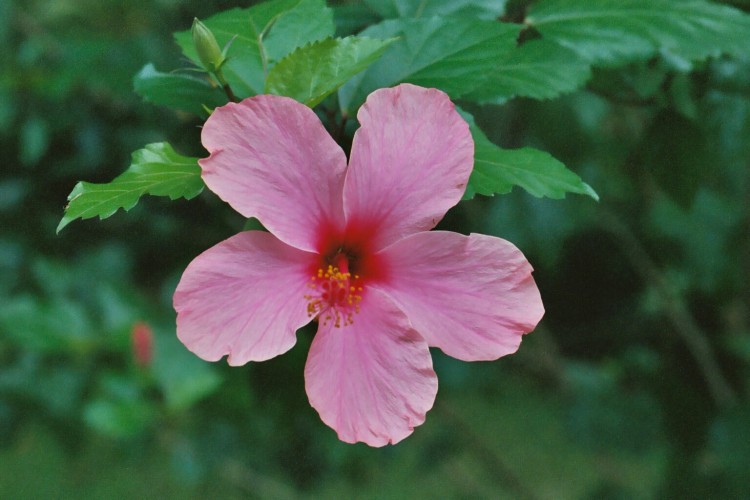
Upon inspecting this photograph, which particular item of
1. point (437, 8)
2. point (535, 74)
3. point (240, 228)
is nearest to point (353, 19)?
point (437, 8)

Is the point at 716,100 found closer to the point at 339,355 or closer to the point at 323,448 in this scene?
the point at 339,355

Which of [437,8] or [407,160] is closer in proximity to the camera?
[407,160]

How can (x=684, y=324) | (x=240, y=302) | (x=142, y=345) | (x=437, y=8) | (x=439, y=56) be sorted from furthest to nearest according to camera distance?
(x=684, y=324) → (x=142, y=345) → (x=437, y=8) → (x=439, y=56) → (x=240, y=302)

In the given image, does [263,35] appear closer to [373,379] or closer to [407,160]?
[407,160]

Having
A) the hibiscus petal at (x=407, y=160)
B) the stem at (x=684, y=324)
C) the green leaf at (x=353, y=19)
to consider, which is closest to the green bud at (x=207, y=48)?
the hibiscus petal at (x=407, y=160)

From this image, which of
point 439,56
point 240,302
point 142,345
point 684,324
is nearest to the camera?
point 240,302
